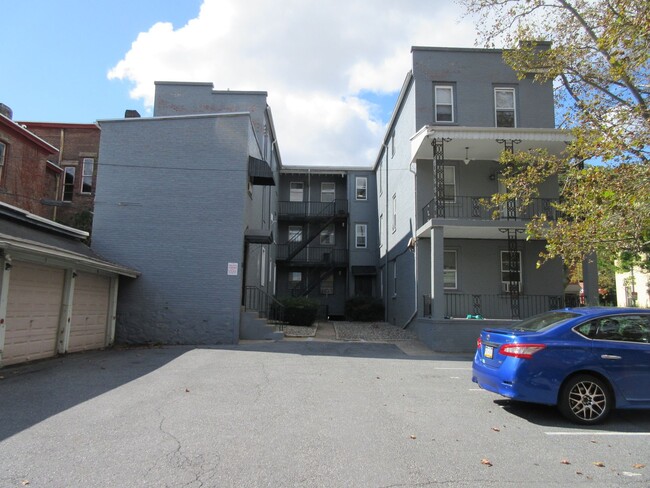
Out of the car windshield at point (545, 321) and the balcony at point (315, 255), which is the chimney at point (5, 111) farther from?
the car windshield at point (545, 321)

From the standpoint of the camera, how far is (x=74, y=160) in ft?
76.6

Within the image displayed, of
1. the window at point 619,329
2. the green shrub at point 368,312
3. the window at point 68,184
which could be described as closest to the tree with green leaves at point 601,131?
the window at point 619,329

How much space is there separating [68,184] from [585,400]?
77.1ft

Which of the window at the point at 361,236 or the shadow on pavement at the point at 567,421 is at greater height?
the window at the point at 361,236

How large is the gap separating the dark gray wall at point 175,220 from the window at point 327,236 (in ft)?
45.3

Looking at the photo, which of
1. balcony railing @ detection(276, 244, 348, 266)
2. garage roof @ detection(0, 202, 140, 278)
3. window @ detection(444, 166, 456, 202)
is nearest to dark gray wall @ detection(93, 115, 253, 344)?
garage roof @ detection(0, 202, 140, 278)

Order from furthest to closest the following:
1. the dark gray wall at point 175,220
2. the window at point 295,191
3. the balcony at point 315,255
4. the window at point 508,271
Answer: the window at point 295,191
the balcony at point 315,255
the window at point 508,271
the dark gray wall at point 175,220

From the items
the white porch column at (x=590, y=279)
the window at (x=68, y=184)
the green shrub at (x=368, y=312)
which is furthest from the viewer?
the green shrub at (x=368, y=312)

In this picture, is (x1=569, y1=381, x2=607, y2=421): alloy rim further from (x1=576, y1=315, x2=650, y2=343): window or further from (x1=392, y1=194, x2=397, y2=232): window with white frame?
(x1=392, y1=194, x2=397, y2=232): window with white frame

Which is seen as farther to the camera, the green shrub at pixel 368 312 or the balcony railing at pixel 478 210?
the green shrub at pixel 368 312

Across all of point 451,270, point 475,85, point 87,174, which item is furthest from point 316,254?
point 475,85

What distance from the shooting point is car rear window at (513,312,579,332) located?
6770 mm

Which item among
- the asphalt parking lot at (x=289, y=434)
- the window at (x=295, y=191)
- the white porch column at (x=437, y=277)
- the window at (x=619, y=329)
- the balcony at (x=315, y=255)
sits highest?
the window at (x=295, y=191)

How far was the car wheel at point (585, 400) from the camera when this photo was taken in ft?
20.3
